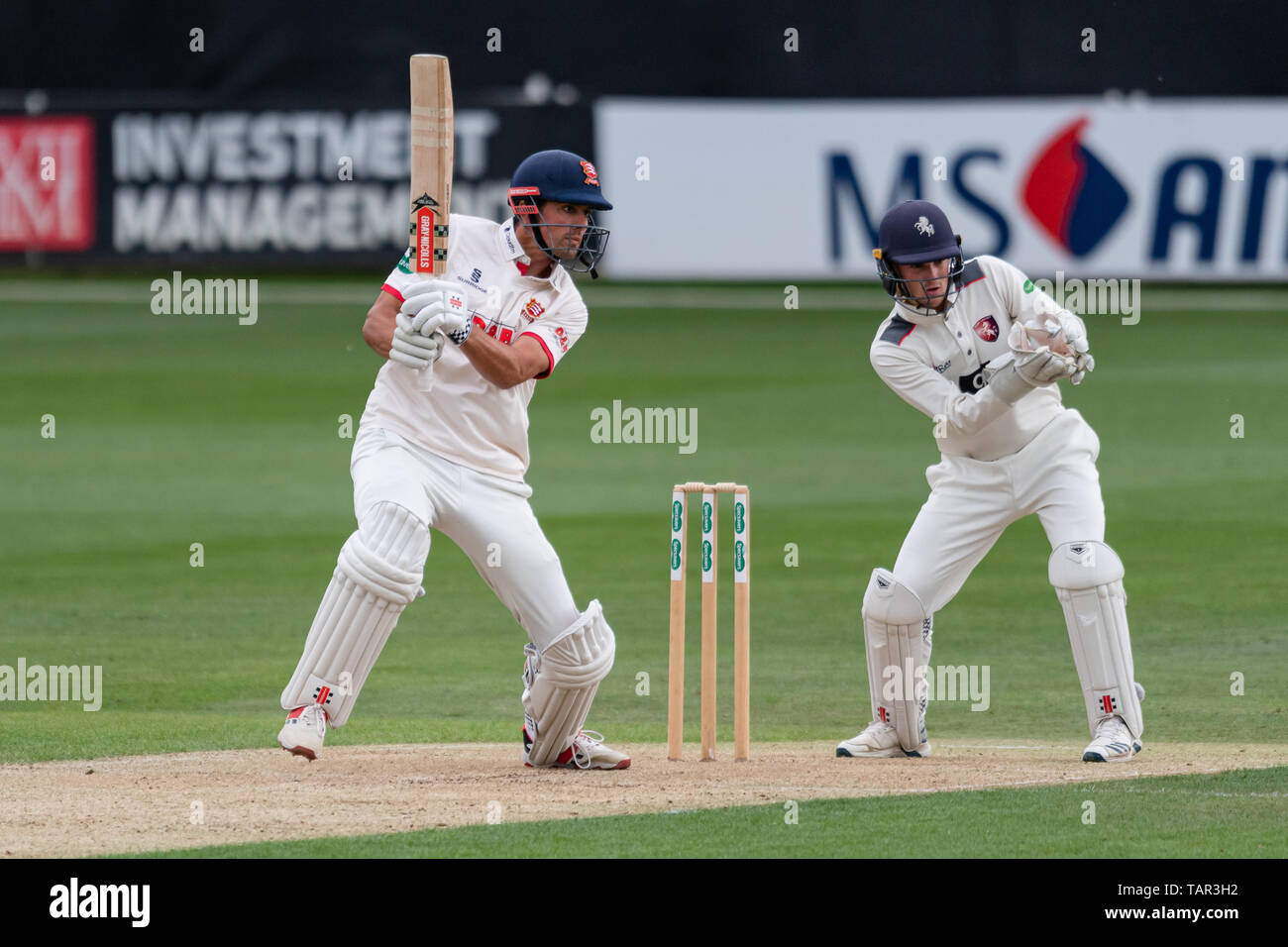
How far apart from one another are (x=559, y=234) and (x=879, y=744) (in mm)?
2139

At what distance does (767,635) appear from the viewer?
34.1 feet

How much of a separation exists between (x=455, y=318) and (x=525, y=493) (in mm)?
884

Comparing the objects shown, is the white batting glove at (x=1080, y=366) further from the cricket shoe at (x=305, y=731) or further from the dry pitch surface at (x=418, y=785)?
the cricket shoe at (x=305, y=731)

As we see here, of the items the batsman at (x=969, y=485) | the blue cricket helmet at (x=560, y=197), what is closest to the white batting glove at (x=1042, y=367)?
the batsman at (x=969, y=485)

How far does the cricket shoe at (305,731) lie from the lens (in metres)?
6.46

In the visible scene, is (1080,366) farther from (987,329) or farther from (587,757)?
(587,757)

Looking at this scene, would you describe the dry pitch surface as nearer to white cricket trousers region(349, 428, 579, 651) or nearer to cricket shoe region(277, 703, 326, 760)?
cricket shoe region(277, 703, 326, 760)

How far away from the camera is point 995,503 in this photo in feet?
24.7

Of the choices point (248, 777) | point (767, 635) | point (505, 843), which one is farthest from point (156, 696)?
point (505, 843)

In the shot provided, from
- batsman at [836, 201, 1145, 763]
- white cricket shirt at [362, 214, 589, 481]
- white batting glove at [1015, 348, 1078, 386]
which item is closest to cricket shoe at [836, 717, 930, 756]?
batsman at [836, 201, 1145, 763]

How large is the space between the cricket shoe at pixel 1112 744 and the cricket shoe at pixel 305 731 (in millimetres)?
2565

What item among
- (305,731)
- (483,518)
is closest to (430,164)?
(483,518)

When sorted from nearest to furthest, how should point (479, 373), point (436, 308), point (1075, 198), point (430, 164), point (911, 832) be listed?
point (911, 832) < point (436, 308) < point (430, 164) < point (479, 373) < point (1075, 198)
